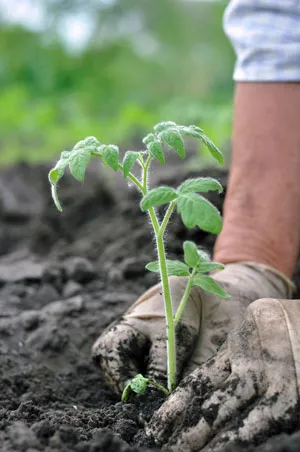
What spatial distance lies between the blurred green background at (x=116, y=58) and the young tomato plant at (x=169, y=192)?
17.1 feet

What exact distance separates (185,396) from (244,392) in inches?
6.1

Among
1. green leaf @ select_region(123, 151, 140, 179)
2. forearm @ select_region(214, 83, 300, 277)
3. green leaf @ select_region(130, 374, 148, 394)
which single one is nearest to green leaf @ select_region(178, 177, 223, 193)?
green leaf @ select_region(123, 151, 140, 179)

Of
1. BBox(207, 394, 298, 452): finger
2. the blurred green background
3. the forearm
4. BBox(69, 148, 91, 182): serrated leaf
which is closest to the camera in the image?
BBox(207, 394, 298, 452): finger

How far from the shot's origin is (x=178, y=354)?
5.91ft

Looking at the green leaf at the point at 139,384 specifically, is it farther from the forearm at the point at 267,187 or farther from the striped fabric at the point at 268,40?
the striped fabric at the point at 268,40

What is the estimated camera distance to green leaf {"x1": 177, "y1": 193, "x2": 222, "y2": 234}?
141 cm

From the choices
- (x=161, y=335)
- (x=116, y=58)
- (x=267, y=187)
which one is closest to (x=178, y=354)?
(x=161, y=335)

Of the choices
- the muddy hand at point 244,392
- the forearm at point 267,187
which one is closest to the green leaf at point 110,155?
the muddy hand at point 244,392

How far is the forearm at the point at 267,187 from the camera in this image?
228 centimetres

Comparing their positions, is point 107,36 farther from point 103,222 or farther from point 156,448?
point 156,448

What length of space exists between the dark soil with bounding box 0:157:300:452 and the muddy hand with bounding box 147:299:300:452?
11 centimetres

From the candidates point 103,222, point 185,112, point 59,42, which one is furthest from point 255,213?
point 59,42

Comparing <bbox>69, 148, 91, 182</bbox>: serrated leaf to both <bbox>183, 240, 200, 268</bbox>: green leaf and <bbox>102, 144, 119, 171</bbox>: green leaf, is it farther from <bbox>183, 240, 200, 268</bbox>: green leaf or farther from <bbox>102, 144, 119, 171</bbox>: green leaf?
<bbox>183, 240, 200, 268</bbox>: green leaf

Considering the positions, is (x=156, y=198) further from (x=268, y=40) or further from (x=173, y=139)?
(x=268, y=40)
